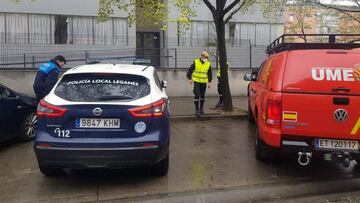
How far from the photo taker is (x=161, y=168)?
247 inches

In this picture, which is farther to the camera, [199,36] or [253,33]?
[253,33]

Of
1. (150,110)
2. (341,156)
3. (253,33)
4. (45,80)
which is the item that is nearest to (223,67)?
(45,80)

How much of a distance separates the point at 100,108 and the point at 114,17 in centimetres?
1717

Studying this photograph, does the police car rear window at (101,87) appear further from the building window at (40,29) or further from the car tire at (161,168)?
the building window at (40,29)

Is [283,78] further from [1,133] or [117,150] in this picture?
[1,133]

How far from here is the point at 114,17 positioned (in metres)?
22.0

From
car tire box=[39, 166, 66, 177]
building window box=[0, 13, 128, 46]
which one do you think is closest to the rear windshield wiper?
car tire box=[39, 166, 66, 177]

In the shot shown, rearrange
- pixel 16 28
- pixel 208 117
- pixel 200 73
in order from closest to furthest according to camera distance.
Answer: pixel 200 73, pixel 208 117, pixel 16 28

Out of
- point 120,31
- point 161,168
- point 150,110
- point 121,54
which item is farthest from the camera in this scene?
point 120,31

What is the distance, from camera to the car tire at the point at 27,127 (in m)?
8.71

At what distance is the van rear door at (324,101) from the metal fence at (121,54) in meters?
13.4

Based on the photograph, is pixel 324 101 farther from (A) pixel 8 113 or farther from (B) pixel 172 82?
(B) pixel 172 82

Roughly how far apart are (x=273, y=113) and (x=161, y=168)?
1.76 m

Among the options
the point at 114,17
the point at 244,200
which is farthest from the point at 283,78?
the point at 114,17
